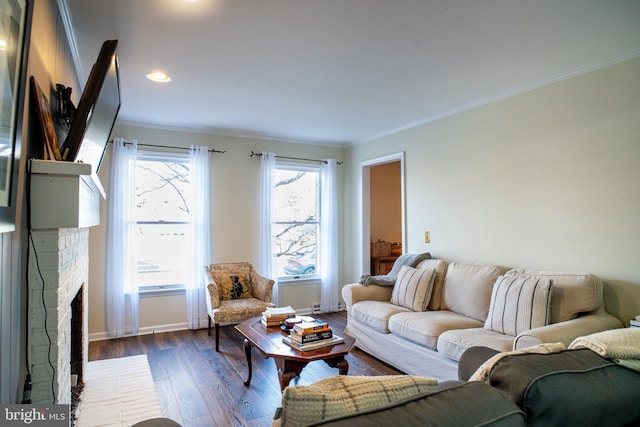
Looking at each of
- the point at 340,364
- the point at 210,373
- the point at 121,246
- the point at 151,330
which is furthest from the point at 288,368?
the point at 121,246

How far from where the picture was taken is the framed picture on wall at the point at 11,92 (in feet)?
3.37

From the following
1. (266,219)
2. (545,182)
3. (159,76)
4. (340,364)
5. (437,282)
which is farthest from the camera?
(266,219)

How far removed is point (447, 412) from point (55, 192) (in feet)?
5.16

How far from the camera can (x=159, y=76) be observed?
2969mm

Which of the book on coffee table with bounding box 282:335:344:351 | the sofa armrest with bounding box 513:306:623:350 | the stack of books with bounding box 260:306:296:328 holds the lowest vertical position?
the book on coffee table with bounding box 282:335:344:351

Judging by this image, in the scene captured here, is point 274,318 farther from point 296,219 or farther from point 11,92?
point 11,92

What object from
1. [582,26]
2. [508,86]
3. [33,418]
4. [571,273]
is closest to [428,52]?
[582,26]

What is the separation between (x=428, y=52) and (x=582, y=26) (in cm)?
88

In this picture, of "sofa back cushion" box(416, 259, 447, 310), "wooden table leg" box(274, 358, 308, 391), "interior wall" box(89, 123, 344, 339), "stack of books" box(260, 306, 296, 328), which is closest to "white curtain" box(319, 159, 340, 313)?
"interior wall" box(89, 123, 344, 339)

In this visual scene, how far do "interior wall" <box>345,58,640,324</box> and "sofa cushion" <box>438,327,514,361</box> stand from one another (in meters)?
0.84

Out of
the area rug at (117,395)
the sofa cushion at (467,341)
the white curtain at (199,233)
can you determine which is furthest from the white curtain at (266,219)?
the sofa cushion at (467,341)

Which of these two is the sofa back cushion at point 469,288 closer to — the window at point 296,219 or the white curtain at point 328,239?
the white curtain at point 328,239

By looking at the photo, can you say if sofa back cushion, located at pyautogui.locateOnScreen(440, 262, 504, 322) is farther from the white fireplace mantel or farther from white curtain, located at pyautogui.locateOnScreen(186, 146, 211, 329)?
the white fireplace mantel

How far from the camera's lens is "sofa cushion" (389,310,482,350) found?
2918mm
